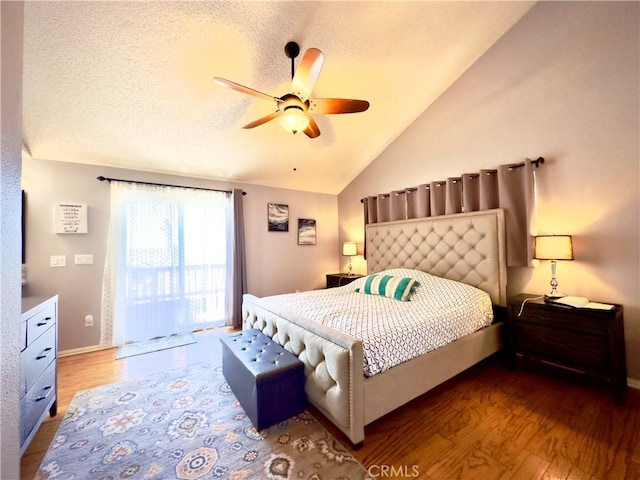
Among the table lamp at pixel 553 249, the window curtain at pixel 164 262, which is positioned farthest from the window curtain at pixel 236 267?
the table lamp at pixel 553 249

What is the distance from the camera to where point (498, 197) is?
2.80 meters

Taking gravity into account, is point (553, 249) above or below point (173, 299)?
above

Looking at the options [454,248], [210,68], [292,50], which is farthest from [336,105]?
[454,248]

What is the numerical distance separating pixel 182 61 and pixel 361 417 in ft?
10.1

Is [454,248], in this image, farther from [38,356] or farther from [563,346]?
[38,356]

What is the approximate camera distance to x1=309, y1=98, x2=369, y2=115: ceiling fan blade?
6.64 feet

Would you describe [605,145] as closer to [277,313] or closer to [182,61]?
[277,313]

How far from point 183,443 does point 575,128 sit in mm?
4083

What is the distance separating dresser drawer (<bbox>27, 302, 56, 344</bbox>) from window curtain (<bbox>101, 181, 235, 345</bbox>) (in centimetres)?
136

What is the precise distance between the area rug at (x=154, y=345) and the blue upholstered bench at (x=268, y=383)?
1.73m

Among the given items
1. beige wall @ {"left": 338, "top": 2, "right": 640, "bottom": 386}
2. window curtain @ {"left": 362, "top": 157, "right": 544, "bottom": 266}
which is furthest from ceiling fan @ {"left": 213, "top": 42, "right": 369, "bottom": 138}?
beige wall @ {"left": 338, "top": 2, "right": 640, "bottom": 386}

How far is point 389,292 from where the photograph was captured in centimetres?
287

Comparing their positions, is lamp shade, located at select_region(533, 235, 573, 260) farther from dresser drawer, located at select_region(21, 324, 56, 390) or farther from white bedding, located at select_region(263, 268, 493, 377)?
dresser drawer, located at select_region(21, 324, 56, 390)

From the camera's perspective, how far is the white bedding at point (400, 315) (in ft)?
5.64
